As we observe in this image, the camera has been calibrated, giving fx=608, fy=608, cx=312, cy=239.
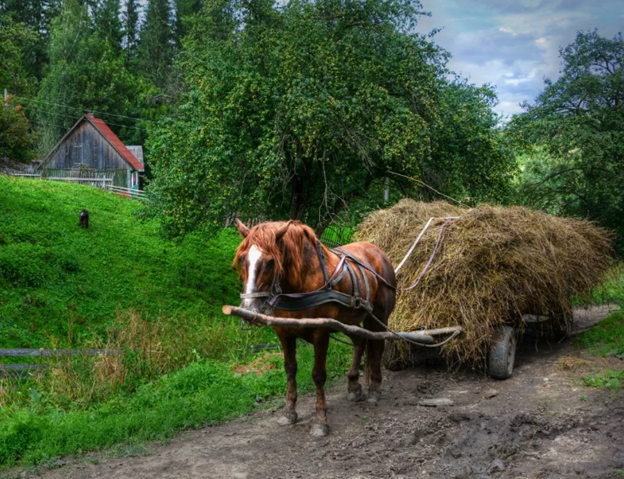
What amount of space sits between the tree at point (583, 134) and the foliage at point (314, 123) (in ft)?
8.87

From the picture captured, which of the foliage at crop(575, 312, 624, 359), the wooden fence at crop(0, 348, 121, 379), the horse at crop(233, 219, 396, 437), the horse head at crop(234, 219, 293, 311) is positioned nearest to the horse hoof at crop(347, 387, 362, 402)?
the horse at crop(233, 219, 396, 437)

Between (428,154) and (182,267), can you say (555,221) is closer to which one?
(428,154)

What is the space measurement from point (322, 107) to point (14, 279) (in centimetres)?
822

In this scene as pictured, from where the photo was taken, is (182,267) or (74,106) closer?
(182,267)

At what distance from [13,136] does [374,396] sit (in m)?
14.3

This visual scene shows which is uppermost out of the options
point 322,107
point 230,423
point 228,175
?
point 322,107

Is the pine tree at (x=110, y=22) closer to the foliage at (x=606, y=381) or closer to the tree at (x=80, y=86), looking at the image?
the tree at (x=80, y=86)

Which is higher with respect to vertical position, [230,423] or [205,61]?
[205,61]

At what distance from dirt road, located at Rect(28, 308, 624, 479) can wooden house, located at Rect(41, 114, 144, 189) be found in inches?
1300

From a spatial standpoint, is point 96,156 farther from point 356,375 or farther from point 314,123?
point 356,375

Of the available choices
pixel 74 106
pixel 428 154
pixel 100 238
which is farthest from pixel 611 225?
pixel 74 106

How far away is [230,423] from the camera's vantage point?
6184 millimetres

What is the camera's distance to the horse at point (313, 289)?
492cm

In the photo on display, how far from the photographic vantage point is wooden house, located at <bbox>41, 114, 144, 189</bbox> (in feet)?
124
